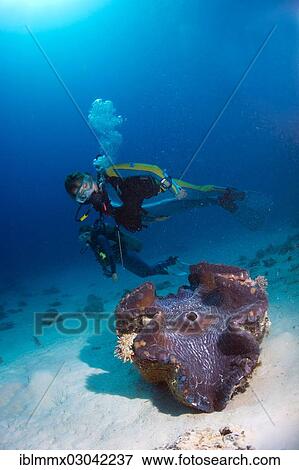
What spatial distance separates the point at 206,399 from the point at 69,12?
187 feet

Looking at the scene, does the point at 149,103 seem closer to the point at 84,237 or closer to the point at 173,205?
the point at 173,205

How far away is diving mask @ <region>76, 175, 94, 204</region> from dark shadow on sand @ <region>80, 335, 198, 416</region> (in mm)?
2527

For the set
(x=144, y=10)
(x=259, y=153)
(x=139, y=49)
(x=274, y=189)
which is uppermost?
(x=139, y=49)

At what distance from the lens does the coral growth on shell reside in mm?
2896

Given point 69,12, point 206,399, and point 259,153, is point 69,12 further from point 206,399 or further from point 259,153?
point 206,399

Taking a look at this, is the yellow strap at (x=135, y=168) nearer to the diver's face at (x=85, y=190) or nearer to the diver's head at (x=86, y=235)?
the diver's face at (x=85, y=190)

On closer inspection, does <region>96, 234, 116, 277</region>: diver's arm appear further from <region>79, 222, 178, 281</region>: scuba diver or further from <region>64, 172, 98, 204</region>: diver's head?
<region>64, 172, 98, 204</region>: diver's head

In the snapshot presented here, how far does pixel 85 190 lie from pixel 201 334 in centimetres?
339

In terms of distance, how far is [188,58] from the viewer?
56969 millimetres

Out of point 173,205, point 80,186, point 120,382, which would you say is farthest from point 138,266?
point 120,382

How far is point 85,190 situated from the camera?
18.6 feet

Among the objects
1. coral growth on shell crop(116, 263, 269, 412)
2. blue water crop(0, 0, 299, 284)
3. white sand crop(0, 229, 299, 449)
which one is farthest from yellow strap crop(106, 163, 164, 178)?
blue water crop(0, 0, 299, 284)

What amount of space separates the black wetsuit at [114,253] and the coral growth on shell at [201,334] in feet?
6.86

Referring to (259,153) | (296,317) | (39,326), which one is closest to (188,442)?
(296,317)
